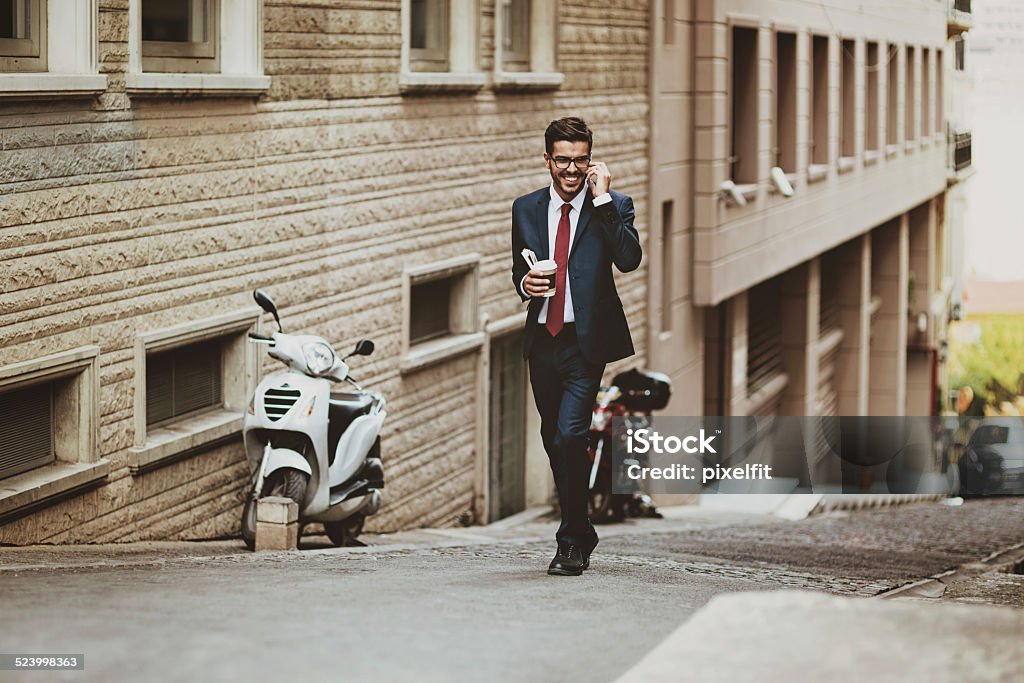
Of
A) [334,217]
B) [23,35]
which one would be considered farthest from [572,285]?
[334,217]

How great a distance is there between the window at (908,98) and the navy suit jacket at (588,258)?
2896 centimetres

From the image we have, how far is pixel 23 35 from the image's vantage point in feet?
28.0

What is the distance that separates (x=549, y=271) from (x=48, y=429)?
3.10m

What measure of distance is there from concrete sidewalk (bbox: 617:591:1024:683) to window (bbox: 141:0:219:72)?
5343 mm

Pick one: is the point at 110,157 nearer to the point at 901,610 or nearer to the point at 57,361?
the point at 57,361

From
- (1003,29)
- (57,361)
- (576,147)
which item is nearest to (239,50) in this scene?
(57,361)

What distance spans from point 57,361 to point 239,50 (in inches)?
107

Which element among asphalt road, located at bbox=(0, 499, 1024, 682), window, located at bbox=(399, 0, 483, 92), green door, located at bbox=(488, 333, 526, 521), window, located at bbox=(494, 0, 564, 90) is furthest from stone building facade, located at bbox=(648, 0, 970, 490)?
asphalt road, located at bbox=(0, 499, 1024, 682)

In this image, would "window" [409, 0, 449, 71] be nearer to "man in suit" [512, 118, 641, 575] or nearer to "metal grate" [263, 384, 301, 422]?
"metal grate" [263, 384, 301, 422]

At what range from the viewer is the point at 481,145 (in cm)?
1427

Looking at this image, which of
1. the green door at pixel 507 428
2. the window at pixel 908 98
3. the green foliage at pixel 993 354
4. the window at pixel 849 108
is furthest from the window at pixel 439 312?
the green foliage at pixel 993 354

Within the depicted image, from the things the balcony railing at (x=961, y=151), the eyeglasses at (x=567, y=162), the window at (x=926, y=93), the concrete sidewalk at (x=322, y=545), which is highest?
the window at (x=926, y=93)

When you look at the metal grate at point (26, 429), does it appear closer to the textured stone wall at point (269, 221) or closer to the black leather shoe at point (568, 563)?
the textured stone wall at point (269, 221)

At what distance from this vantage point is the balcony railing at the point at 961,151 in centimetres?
4138
